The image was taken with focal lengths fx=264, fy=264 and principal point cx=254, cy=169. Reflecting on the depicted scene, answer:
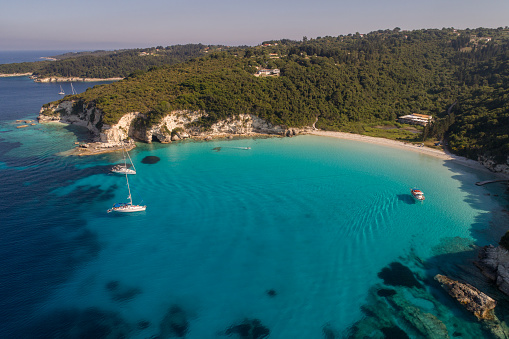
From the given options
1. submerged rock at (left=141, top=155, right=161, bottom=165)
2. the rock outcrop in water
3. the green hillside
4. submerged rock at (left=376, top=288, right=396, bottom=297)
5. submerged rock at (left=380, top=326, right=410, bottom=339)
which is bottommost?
submerged rock at (left=380, top=326, right=410, bottom=339)

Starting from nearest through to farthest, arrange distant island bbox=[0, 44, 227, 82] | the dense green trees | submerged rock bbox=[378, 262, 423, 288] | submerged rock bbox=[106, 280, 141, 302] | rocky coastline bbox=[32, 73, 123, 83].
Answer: submerged rock bbox=[106, 280, 141, 302] → submerged rock bbox=[378, 262, 423, 288] → rocky coastline bbox=[32, 73, 123, 83] → distant island bbox=[0, 44, 227, 82] → the dense green trees

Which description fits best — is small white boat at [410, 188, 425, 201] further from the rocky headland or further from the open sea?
the rocky headland

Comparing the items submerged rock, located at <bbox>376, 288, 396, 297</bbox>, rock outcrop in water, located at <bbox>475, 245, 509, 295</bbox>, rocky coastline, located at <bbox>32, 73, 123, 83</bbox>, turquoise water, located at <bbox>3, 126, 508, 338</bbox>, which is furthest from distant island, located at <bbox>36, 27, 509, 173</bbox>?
rocky coastline, located at <bbox>32, 73, 123, 83</bbox>

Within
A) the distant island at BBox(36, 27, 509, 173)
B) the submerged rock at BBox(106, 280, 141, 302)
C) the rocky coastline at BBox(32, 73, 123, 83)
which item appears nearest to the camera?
the submerged rock at BBox(106, 280, 141, 302)

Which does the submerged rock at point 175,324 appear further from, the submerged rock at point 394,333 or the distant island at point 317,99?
the distant island at point 317,99

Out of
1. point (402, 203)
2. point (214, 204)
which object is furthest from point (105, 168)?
point (402, 203)

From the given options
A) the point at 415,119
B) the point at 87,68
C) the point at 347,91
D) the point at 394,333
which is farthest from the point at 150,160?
the point at 87,68

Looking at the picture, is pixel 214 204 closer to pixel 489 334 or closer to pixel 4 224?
pixel 4 224
